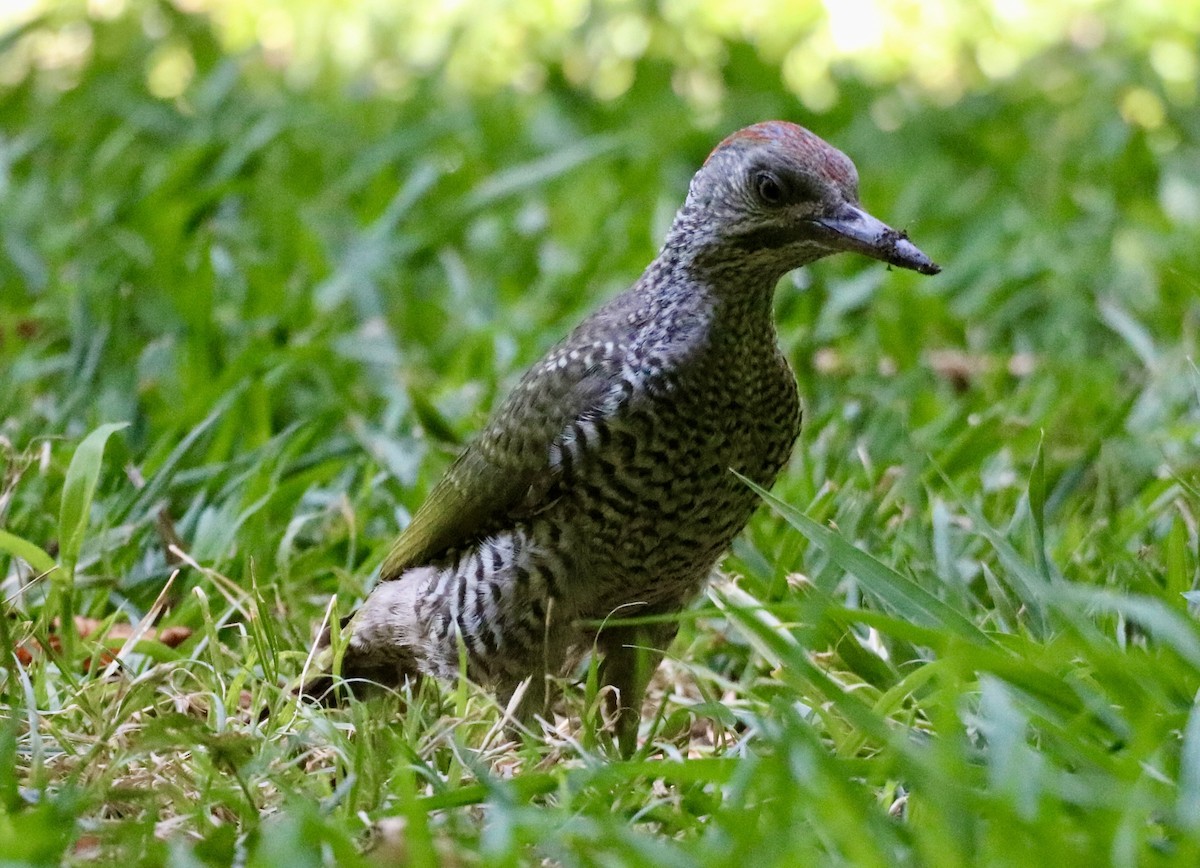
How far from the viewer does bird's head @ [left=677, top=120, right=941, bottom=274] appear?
9.74 ft

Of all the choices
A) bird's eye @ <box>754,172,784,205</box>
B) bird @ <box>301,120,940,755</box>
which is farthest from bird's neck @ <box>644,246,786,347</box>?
bird's eye @ <box>754,172,784,205</box>

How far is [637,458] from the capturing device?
115 inches

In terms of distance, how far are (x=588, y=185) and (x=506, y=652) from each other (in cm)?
328

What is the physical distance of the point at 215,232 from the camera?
5.25m

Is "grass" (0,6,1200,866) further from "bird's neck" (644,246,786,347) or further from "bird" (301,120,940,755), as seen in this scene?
"bird's neck" (644,246,786,347)

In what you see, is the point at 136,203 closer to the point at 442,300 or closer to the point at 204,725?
the point at 442,300

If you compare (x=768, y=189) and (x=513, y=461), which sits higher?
(x=768, y=189)

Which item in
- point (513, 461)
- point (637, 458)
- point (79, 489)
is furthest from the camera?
point (79, 489)

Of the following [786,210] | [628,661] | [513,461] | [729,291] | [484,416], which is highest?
[786,210]

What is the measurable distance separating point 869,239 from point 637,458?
575 millimetres

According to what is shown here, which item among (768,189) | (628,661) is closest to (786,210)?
(768,189)

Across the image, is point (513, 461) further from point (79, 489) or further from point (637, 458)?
point (79, 489)

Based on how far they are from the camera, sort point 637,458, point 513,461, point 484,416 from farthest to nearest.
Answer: point 484,416, point 513,461, point 637,458

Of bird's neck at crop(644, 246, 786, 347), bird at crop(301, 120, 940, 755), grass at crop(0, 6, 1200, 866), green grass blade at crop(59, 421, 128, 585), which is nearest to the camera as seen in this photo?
grass at crop(0, 6, 1200, 866)
